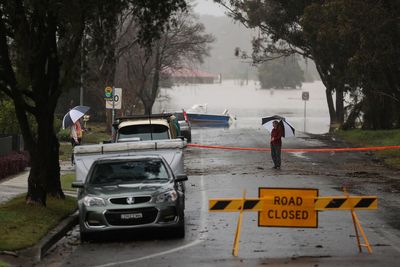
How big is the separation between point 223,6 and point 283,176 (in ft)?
112

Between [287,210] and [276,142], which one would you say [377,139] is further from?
[287,210]

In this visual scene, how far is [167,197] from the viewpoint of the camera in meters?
15.1

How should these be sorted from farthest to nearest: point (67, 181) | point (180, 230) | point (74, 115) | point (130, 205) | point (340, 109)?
point (340, 109) < point (74, 115) < point (67, 181) < point (180, 230) < point (130, 205)

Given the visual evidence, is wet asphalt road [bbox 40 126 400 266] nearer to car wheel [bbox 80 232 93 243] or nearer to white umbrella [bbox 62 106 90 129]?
car wheel [bbox 80 232 93 243]

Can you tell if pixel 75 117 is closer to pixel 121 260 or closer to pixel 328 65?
pixel 121 260

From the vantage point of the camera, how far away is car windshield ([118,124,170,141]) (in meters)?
24.9

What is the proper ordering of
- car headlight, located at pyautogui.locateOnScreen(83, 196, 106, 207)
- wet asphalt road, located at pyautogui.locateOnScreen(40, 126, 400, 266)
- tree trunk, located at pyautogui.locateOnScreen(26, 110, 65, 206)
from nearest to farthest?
wet asphalt road, located at pyautogui.locateOnScreen(40, 126, 400, 266)
car headlight, located at pyautogui.locateOnScreen(83, 196, 106, 207)
tree trunk, located at pyautogui.locateOnScreen(26, 110, 65, 206)

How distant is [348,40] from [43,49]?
79.2ft

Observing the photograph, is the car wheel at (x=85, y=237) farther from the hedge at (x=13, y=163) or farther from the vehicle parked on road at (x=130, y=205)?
the hedge at (x=13, y=163)

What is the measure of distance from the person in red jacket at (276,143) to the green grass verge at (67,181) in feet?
22.4

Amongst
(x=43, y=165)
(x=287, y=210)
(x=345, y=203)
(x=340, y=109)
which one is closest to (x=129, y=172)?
(x=43, y=165)

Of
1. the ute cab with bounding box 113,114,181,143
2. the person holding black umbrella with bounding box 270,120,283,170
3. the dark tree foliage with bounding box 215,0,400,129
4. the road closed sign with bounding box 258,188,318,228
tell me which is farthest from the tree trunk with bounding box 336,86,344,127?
the road closed sign with bounding box 258,188,318,228

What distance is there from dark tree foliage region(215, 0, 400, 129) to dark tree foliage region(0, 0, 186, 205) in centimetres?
1592

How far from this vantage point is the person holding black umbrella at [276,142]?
94.8ft
